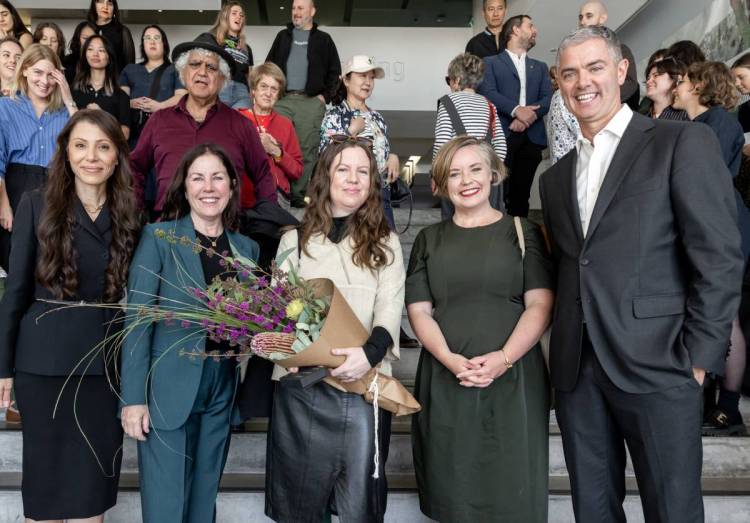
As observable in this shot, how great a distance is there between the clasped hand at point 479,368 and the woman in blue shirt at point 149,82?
3381 mm

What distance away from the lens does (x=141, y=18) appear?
959cm

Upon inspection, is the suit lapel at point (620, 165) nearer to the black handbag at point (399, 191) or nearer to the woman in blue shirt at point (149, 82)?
the black handbag at point (399, 191)

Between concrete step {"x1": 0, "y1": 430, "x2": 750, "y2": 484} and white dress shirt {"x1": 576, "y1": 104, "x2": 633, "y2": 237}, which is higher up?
white dress shirt {"x1": 576, "y1": 104, "x2": 633, "y2": 237}

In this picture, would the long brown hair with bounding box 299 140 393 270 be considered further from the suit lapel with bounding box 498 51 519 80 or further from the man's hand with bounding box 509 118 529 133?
the suit lapel with bounding box 498 51 519 80

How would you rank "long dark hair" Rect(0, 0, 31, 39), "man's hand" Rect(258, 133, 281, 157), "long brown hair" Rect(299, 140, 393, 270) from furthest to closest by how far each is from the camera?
1. "long dark hair" Rect(0, 0, 31, 39)
2. "man's hand" Rect(258, 133, 281, 157)
3. "long brown hair" Rect(299, 140, 393, 270)

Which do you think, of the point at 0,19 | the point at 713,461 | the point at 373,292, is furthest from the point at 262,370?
the point at 0,19

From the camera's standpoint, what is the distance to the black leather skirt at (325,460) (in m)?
2.20

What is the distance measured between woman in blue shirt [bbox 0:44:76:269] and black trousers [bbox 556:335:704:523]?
110 inches

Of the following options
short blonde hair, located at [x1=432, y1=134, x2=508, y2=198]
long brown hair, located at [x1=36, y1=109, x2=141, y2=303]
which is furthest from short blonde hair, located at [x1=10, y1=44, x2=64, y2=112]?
short blonde hair, located at [x1=432, y1=134, x2=508, y2=198]

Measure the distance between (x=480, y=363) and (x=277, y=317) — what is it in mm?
682

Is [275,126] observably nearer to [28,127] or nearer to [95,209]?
[28,127]

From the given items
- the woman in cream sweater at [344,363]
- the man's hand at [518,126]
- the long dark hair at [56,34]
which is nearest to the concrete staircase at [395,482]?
the woman in cream sweater at [344,363]

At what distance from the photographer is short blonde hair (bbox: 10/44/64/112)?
3441 mm

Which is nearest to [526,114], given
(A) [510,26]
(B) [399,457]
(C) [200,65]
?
(A) [510,26]
